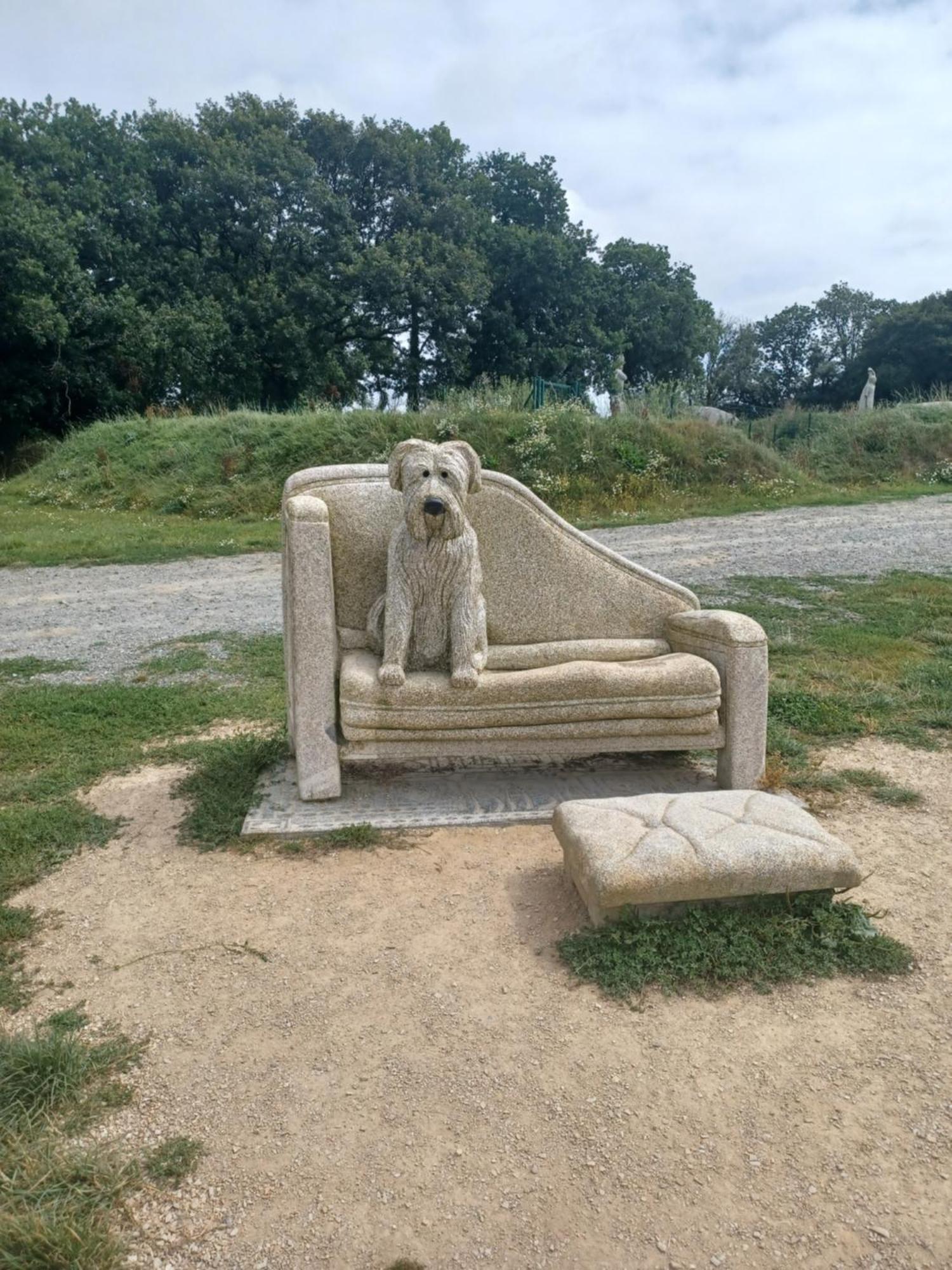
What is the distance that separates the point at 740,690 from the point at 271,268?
2512 cm

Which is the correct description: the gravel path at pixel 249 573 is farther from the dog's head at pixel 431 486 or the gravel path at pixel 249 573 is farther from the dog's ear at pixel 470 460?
the dog's ear at pixel 470 460

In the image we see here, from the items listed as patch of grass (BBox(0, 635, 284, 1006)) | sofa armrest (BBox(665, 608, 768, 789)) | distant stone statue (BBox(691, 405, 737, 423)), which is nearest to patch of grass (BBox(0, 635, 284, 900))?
patch of grass (BBox(0, 635, 284, 1006))

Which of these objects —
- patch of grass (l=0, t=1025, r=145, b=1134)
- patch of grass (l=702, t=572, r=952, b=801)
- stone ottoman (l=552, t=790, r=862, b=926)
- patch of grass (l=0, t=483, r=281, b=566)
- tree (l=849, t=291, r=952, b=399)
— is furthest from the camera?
tree (l=849, t=291, r=952, b=399)

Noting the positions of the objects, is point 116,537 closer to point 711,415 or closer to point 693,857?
point 693,857

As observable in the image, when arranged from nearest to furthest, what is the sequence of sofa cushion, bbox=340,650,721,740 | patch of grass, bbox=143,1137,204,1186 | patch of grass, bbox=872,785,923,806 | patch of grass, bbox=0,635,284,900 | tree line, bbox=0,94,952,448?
patch of grass, bbox=143,1137,204,1186 → patch of grass, bbox=0,635,284,900 → sofa cushion, bbox=340,650,721,740 → patch of grass, bbox=872,785,923,806 → tree line, bbox=0,94,952,448

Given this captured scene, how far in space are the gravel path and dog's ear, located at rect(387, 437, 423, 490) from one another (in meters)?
3.42

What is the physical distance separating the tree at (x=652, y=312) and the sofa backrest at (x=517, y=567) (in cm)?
2899

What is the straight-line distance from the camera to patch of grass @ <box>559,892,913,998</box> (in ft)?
9.17

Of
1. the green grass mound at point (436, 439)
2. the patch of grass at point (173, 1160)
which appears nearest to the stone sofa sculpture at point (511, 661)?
the patch of grass at point (173, 1160)

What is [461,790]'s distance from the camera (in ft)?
13.9

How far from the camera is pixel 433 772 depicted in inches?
176

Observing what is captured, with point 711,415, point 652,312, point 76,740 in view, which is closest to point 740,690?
point 76,740

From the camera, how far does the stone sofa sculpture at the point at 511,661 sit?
3.89m

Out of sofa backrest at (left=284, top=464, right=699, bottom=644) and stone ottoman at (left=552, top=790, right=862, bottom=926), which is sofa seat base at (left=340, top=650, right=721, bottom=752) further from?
stone ottoman at (left=552, top=790, right=862, bottom=926)
